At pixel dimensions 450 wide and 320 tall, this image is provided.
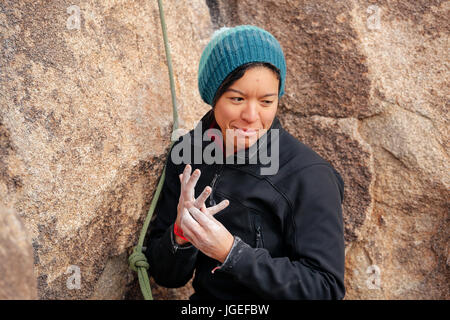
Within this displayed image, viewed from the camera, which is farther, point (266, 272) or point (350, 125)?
point (350, 125)

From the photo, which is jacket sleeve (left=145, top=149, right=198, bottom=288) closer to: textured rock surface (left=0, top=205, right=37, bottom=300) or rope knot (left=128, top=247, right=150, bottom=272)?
rope knot (left=128, top=247, right=150, bottom=272)

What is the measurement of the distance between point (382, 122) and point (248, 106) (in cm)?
75

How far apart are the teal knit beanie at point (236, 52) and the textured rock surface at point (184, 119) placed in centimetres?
41

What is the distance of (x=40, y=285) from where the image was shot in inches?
65.9

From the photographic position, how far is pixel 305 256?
1.62 meters

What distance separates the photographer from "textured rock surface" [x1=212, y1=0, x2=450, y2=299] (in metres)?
2.00


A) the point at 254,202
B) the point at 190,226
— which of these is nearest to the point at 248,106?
the point at 254,202

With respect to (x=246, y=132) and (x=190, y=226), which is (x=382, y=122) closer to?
(x=246, y=132)

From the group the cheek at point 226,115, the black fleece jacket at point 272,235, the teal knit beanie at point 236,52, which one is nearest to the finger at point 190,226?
the black fleece jacket at point 272,235

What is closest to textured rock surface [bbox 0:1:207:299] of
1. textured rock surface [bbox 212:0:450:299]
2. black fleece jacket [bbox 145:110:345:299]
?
black fleece jacket [bbox 145:110:345:299]
